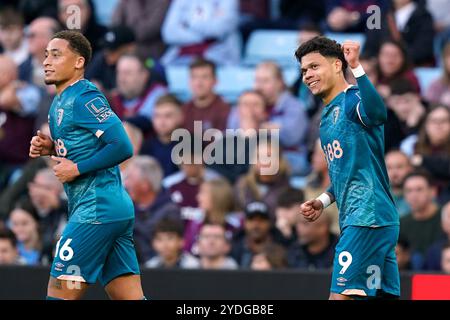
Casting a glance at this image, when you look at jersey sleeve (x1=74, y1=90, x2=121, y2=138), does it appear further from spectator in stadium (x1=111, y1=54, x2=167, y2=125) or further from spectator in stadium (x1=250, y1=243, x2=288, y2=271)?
spectator in stadium (x1=111, y1=54, x2=167, y2=125)

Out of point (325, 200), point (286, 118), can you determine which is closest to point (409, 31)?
point (286, 118)

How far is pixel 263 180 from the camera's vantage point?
1138 cm

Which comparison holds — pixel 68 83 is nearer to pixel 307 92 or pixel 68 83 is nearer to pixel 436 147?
pixel 436 147

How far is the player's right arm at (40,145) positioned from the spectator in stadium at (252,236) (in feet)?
11.6

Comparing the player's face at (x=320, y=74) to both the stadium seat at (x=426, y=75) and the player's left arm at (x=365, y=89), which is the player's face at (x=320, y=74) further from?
the stadium seat at (x=426, y=75)

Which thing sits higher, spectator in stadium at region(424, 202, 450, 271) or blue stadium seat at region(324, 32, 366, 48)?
blue stadium seat at region(324, 32, 366, 48)

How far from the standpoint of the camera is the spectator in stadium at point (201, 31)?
506 inches

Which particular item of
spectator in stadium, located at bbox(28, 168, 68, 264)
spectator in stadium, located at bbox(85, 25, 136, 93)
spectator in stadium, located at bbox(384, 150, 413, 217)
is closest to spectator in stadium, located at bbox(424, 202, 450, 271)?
spectator in stadium, located at bbox(384, 150, 413, 217)

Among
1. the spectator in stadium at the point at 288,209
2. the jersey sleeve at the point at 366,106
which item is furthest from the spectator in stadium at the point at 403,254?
the jersey sleeve at the point at 366,106

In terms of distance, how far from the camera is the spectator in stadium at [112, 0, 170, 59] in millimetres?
13133

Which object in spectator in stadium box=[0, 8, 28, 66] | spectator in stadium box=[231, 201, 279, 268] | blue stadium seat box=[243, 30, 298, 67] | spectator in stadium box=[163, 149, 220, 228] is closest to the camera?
spectator in stadium box=[231, 201, 279, 268]

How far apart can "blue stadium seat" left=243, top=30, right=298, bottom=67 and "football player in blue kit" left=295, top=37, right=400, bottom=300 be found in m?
5.77

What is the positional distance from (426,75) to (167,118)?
8.51 feet
